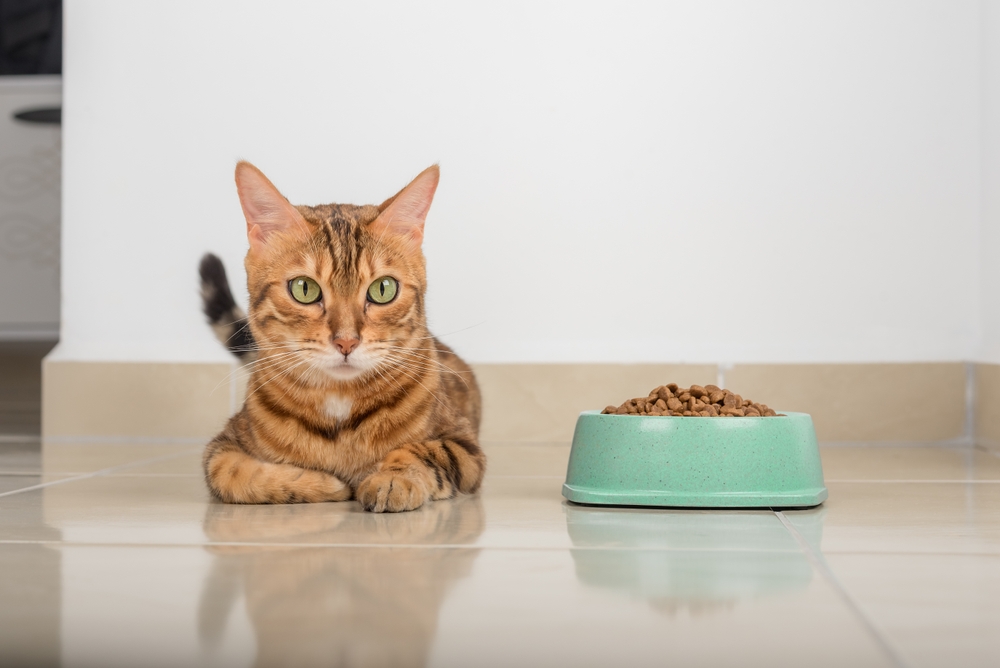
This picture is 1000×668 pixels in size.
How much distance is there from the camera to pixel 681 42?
8.10ft

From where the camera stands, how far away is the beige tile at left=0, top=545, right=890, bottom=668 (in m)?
0.68

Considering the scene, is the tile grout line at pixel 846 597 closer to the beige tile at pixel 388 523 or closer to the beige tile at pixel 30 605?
the beige tile at pixel 388 523

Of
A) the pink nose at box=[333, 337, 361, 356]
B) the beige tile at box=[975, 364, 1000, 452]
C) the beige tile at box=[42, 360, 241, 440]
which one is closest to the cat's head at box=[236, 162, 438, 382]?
the pink nose at box=[333, 337, 361, 356]

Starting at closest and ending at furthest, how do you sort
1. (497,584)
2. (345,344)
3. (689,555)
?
(497,584) → (689,555) → (345,344)

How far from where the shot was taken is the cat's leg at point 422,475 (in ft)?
4.31

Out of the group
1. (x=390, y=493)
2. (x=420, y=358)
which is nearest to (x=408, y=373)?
(x=420, y=358)

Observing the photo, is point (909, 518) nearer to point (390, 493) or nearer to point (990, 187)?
point (390, 493)

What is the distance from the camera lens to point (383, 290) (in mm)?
1474

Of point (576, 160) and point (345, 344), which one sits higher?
point (576, 160)

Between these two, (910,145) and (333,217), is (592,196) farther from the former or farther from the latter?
(333,217)

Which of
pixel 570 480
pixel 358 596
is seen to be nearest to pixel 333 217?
pixel 570 480

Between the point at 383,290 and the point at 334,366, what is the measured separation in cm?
15

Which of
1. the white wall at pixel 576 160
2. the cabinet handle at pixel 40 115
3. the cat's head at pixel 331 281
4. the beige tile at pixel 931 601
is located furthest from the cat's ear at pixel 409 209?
the cabinet handle at pixel 40 115

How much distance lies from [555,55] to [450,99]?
0.29 meters
